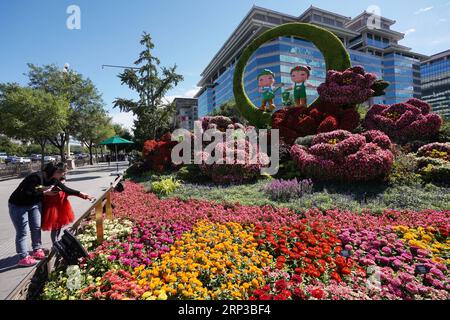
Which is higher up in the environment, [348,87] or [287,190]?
[348,87]

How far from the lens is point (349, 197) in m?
6.82

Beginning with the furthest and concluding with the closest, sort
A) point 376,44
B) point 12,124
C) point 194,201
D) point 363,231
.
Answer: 1. point 376,44
2. point 12,124
3. point 194,201
4. point 363,231

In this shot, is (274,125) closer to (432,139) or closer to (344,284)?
(432,139)

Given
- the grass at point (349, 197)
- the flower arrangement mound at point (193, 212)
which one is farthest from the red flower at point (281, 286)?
the grass at point (349, 197)

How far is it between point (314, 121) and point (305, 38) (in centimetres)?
621

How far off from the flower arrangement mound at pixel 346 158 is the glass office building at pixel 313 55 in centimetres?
5400

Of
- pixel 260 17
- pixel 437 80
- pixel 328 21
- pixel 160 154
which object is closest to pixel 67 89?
pixel 160 154

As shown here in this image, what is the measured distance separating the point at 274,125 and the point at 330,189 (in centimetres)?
554

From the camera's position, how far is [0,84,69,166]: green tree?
65.8ft

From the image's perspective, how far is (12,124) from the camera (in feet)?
65.1

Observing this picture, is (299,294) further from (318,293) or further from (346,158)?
(346,158)
